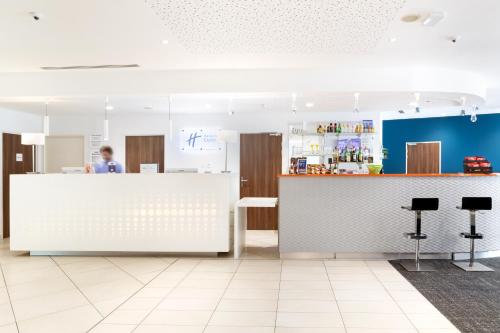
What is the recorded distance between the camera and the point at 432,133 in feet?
36.8

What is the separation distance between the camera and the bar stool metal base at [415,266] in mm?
5527

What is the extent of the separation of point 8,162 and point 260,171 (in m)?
5.48

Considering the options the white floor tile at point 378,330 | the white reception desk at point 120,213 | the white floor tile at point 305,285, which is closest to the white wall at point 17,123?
the white reception desk at point 120,213

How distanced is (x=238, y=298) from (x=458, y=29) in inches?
160

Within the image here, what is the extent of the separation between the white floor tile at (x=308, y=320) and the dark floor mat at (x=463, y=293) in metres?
1.06

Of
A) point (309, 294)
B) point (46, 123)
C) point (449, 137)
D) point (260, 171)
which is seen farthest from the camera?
point (449, 137)

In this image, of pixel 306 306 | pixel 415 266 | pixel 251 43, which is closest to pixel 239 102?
pixel 251 43

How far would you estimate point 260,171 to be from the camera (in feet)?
31.1

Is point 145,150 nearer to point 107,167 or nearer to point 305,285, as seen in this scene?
point 107,167

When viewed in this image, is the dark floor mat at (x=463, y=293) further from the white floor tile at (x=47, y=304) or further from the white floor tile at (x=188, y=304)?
the white floor tile at (x=47, y=304)

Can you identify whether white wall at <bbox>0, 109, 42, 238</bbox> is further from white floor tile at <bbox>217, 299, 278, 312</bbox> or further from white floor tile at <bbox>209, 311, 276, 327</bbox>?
white floor tile at <bbox>209, 311, 276, 327</bbox>

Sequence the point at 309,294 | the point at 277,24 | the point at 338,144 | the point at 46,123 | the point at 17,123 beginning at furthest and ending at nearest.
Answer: the point at 338,144 → the point at 17,123 → the point at 46,123 → the point at 277,24 → the point at 309,294

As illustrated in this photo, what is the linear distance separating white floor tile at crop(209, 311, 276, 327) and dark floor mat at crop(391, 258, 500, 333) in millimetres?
1661

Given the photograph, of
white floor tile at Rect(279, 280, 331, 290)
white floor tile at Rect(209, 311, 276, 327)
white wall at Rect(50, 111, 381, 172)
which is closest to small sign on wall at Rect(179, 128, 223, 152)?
white wall at Rect(50, 111, 381, 172)
